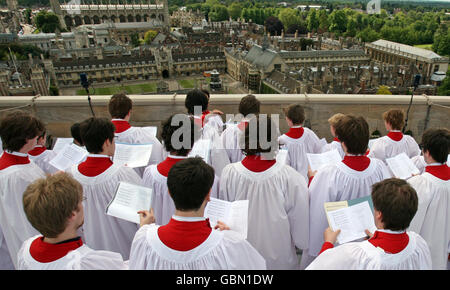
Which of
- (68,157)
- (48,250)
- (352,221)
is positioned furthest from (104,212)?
(352,221)

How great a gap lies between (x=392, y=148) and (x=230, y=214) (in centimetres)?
339

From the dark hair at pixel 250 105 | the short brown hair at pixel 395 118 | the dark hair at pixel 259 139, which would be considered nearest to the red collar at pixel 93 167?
the dark hair at pixel 259 139

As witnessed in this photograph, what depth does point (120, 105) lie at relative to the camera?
5418mm

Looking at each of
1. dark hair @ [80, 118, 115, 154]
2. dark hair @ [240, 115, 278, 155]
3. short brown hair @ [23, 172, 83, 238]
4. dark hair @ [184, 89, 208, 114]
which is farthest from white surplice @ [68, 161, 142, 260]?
dark hair @ [184, 89, 208, 114]

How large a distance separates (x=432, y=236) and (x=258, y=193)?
2.34m

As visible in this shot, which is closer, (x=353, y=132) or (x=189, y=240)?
(x=189, y=240)

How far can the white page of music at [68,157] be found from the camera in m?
4.50

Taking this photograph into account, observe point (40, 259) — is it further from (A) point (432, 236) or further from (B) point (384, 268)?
(A) point (432, 236)

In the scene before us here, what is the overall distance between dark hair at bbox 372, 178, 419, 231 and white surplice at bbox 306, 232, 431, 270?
215 millimetres

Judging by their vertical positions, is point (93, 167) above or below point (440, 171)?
above

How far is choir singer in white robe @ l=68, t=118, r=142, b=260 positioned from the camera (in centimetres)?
387

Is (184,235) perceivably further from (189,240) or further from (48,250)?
(48,250)

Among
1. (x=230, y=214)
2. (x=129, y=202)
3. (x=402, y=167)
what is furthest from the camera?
(x=402, y=167)

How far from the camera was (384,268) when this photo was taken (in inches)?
105
